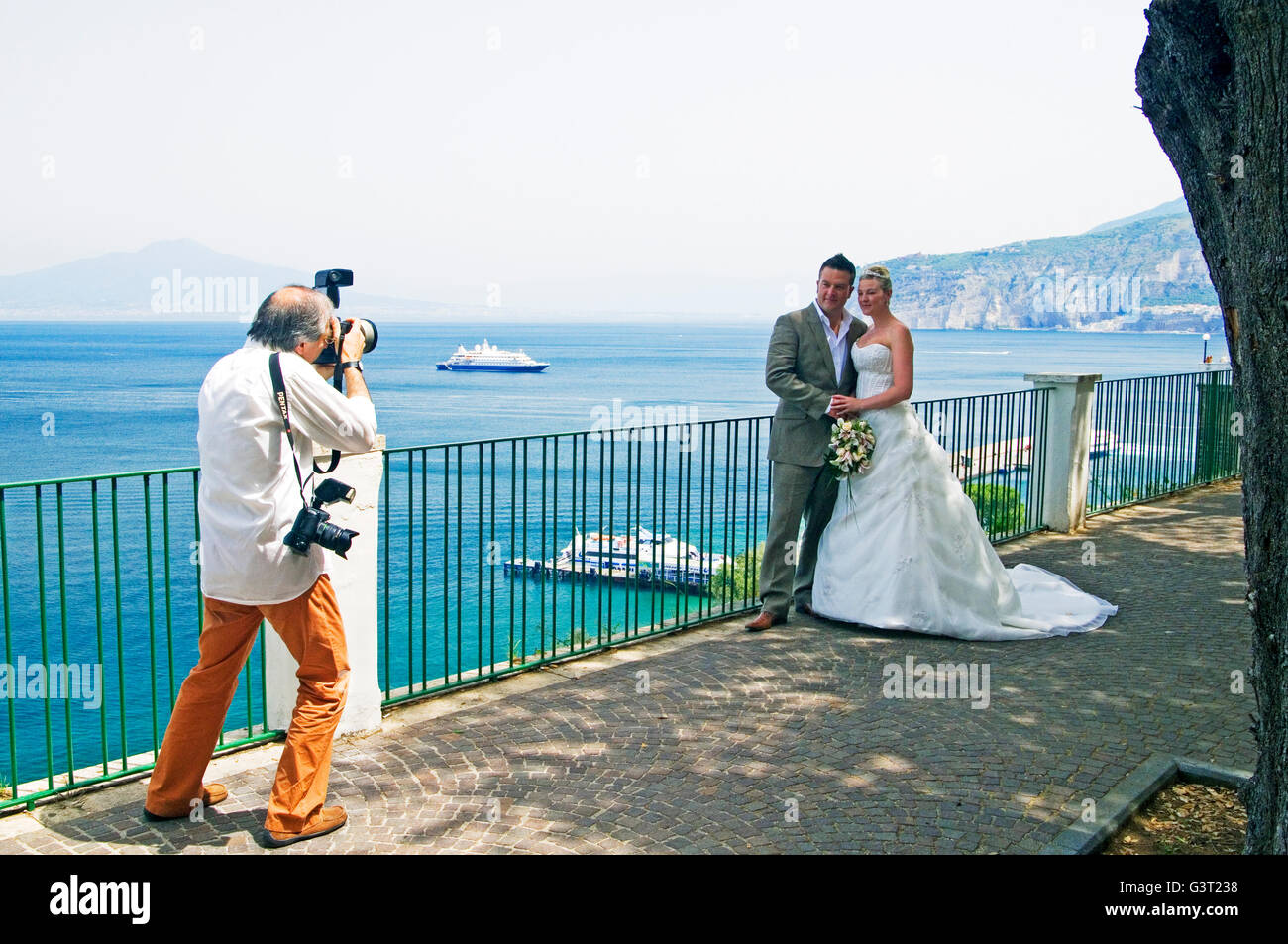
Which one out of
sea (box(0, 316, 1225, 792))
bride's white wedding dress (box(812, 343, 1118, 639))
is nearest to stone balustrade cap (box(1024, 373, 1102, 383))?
sea (box(0, 316, 1225, 792))

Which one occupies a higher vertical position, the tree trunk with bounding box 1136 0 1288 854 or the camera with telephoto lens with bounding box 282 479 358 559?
the tree trunk with bounding box 1136 0 1288 854

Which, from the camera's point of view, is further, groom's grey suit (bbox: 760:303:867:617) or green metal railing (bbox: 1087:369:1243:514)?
green metal railing (bbox: 1087:369:1243:514)

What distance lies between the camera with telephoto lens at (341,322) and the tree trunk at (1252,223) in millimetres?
3128

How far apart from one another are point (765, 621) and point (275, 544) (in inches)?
166

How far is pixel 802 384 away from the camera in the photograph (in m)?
7.79

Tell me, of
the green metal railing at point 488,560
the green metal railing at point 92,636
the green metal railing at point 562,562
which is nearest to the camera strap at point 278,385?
the green metal railing at point 488,560

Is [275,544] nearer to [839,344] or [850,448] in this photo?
[850,448]

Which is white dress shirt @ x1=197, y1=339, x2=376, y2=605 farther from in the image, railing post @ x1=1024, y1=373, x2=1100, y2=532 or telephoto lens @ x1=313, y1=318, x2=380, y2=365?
railing post @ x1=1024, y1=373, x2=1100, y2=532

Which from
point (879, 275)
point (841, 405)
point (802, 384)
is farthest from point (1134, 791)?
point (879, 275)

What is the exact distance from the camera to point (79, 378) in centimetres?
12219

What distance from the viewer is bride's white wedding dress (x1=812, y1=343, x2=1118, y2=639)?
773 cm
